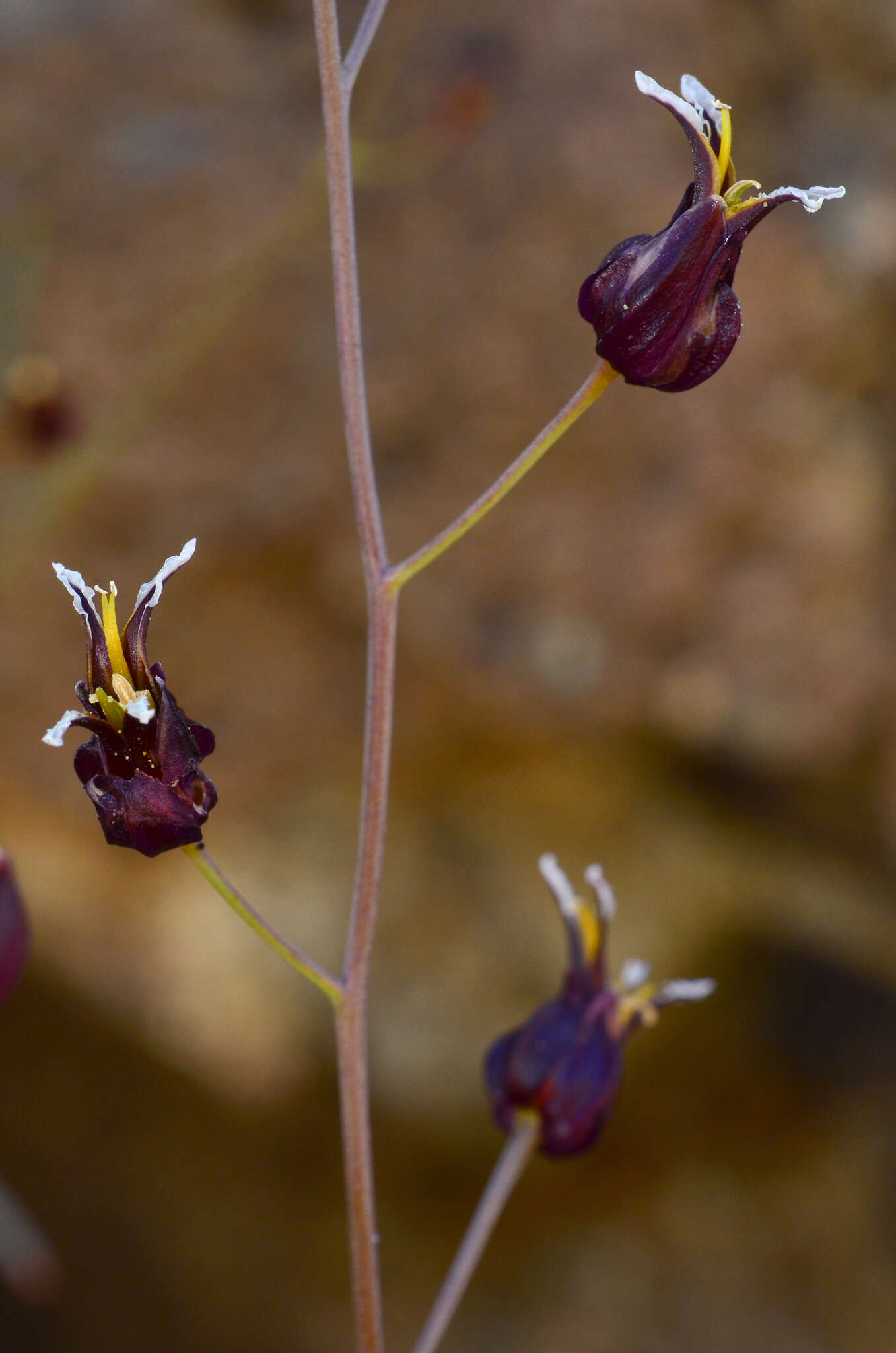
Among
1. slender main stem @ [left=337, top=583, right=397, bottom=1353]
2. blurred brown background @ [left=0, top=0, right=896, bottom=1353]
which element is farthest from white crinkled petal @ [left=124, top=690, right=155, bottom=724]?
blurred brown background @ [left=0, top=0, right=896, bottom=1353]

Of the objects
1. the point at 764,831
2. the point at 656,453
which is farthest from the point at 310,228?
the point at 764,831

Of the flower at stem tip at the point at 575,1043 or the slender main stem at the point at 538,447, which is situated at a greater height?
the slender main stem at the point at 538,447

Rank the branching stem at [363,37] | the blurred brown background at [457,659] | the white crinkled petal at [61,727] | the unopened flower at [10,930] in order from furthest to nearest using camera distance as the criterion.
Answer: the blurred brown background at [457,659]
the unopened flower at [10,930]
the branching stem at [363,37]
the white crinkled petal at [61,727]

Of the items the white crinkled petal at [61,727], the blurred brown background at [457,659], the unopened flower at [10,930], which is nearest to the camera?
the white crinkled petal at [61,727]

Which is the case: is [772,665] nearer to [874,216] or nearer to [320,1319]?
[874,216]

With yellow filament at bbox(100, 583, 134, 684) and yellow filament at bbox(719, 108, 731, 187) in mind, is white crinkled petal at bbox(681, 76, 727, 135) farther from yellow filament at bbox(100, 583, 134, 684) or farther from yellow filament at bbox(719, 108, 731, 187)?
yellow filament at bbox(100, 583, 134, 684)

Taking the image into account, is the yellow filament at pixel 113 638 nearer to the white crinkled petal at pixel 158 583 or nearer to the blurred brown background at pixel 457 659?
the white crinkled petal at pixel 158 583

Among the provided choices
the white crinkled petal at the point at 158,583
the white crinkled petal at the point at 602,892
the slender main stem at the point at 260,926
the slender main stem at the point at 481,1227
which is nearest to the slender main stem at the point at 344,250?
the white crinkled petal at the point at 158,583
